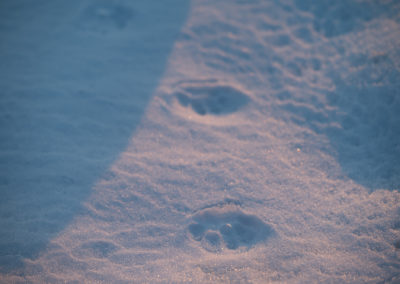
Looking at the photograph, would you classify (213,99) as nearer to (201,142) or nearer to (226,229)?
(201,142)

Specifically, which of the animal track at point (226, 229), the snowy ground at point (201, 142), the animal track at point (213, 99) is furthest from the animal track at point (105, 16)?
the animal track at point (226, 229)

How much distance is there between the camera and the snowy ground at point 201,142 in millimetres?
1930

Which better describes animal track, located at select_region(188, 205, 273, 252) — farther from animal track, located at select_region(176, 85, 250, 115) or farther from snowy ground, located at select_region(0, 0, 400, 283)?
animal track, located at select_region(176, 85, 250, 115)

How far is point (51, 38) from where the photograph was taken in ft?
10.6

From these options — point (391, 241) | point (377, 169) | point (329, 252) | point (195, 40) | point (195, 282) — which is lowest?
point (195, 282)

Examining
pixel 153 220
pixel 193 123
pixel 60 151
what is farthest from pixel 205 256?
pixel 60 151

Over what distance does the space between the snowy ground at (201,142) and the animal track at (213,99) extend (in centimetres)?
1

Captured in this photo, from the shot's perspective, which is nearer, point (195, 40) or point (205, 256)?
point (205, 256)

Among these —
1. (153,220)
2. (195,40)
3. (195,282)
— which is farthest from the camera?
(195,40)

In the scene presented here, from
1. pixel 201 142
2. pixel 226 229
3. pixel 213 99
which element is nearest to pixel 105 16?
pixel 213 99

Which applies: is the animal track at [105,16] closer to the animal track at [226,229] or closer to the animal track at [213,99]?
the animal track at [213,99]

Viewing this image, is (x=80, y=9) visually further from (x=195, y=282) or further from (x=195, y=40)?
(x=195, y=282)

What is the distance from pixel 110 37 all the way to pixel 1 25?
5.15ft

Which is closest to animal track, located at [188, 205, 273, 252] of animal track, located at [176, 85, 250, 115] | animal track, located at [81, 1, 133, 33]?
animal track, located at [176, 85, 250, 115]
